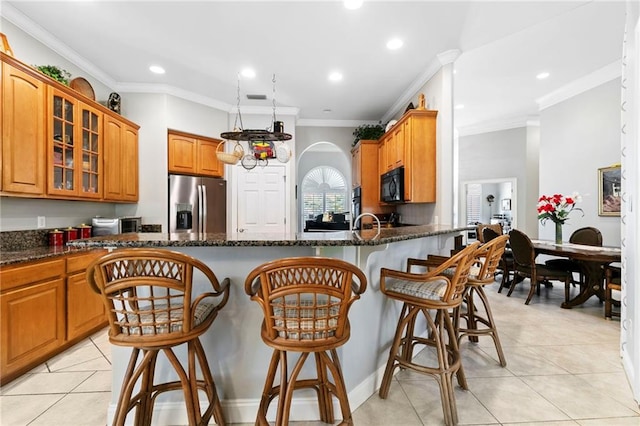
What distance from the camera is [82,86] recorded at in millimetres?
3438

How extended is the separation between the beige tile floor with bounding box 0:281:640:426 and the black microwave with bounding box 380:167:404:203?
205 cm

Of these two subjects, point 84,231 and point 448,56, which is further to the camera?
point 448,56

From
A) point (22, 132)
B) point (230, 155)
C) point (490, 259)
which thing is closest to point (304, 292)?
point (490, 259)

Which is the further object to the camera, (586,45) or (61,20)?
(586,45)

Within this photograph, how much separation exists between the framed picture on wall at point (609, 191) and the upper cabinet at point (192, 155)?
5.48 metres

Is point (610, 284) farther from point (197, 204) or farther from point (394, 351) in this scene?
point (197, 204)

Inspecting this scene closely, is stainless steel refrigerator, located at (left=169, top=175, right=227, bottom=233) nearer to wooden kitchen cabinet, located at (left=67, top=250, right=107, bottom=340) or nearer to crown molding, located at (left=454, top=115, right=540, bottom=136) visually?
wooden kitchen cabinet, located at (left=67, top=250, right=107, bottom=340)

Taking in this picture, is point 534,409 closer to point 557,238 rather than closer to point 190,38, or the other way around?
point 557,238

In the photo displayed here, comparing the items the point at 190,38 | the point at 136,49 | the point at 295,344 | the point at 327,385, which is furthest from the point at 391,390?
the point at 136,49

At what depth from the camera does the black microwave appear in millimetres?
4238

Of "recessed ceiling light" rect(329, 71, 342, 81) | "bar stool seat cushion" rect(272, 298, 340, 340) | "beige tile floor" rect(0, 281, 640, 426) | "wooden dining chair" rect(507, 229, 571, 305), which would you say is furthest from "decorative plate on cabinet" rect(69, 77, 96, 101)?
"wooden dining chair" rect(507, 229, 571, 305)

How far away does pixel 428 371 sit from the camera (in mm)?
→ 1805

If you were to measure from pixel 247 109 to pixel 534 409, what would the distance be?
515cm

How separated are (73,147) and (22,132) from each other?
556 millimetres
